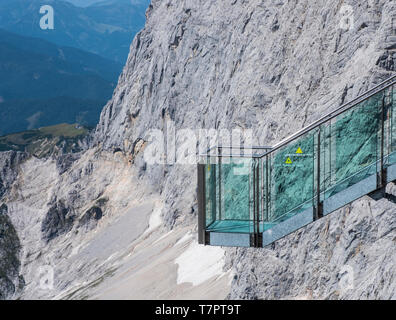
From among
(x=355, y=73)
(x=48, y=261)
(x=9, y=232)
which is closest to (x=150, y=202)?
(x=48, y=261)

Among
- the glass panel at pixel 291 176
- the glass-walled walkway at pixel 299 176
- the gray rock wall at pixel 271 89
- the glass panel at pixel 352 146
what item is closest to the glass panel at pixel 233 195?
the glass-walled walkway at pixel 299 176

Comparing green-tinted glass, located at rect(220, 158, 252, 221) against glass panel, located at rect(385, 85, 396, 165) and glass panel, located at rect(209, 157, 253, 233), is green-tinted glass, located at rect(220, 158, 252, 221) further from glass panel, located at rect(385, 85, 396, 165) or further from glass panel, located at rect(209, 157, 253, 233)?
glass panel, located at rect(385, 85, 396, 165)

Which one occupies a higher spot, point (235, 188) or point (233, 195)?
point (235, 188)

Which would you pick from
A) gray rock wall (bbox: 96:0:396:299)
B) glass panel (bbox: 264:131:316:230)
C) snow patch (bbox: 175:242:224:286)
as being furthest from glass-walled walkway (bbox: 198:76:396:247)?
snow patch (bbox: 175:242:224:286)

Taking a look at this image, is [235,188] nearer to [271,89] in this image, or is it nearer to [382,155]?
[382,155]

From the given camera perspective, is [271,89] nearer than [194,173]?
Yes

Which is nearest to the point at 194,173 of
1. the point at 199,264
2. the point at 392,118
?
the point at 199,264
